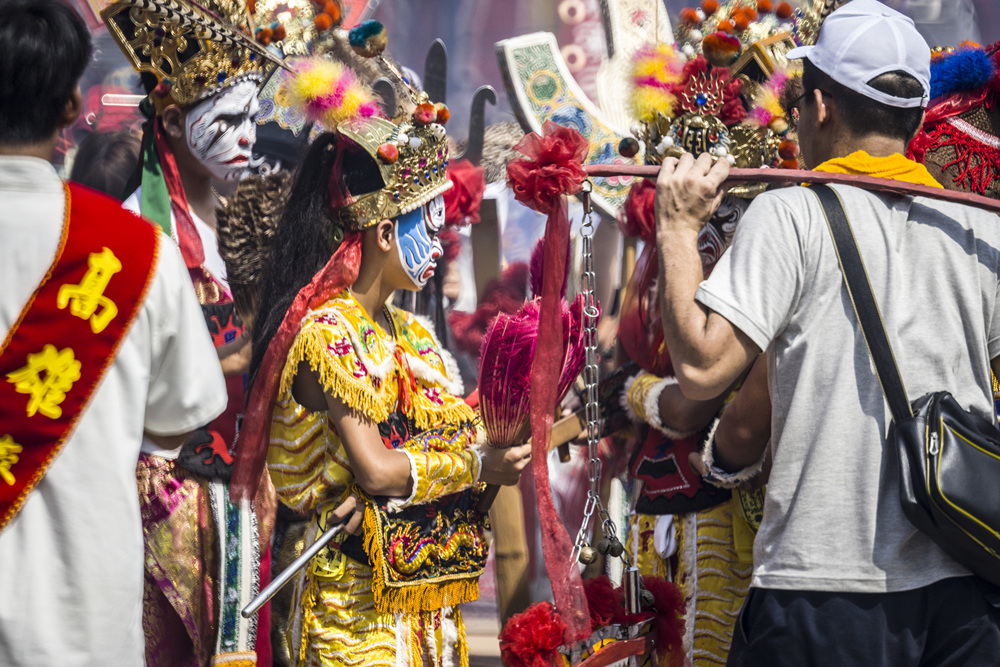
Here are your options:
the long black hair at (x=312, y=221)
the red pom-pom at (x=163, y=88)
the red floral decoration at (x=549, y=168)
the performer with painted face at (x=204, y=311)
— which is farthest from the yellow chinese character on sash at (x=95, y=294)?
the red pom-pom at (x=163, y=88)

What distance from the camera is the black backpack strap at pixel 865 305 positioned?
1.92m

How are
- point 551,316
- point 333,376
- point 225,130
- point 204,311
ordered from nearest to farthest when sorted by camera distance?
point 551,316 < point 333,376 < point 204,311 < point 225,130

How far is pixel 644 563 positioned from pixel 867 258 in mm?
1889

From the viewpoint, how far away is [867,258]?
2.00 metres

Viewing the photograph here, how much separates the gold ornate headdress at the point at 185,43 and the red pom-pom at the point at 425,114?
71cm

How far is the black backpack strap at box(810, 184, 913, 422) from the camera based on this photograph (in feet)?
6.29

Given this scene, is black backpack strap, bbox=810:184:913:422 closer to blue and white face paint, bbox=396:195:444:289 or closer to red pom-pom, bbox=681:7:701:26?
blue and white face paint, bbox=396:195:444:289

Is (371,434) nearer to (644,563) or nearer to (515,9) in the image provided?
(644,563)

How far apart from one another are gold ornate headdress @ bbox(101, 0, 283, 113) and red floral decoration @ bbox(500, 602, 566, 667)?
222cm

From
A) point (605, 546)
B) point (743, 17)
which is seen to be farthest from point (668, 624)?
point (743, 17)

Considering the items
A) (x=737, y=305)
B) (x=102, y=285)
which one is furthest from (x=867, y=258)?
(x=102, y=285)

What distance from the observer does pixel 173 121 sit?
3.82 meters

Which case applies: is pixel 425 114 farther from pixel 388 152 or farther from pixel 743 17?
pixel 743 17

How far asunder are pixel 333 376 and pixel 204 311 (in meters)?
1.21
